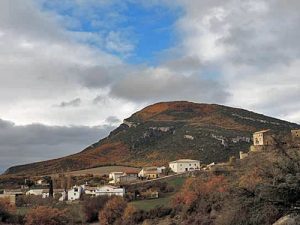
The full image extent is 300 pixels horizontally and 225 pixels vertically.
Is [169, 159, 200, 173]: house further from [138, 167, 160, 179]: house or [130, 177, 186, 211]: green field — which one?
[130, 177, 186, 211]: green field

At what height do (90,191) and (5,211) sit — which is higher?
(90,191)

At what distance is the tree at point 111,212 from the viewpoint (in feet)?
221

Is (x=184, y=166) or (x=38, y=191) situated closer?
(x=38, y=191)

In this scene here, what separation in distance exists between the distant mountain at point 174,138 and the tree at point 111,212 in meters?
48.6

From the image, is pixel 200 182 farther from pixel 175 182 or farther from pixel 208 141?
pixel 208 141

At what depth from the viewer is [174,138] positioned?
145500 mm

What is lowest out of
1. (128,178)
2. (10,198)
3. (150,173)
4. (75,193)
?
(10,198)

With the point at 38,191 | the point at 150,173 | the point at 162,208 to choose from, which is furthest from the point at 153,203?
the point at 150,173

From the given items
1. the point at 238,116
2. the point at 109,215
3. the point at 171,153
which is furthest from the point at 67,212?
the point at 238,116

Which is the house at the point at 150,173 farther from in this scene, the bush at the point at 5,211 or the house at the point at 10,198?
the bush at the point at 5,211

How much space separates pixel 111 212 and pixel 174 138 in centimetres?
7869

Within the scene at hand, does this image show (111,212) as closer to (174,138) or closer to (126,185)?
(126,185)

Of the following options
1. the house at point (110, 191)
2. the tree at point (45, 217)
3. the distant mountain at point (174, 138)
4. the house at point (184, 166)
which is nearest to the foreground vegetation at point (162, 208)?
the tree at point (45, 217)

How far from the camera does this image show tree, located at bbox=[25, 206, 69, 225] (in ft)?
209
